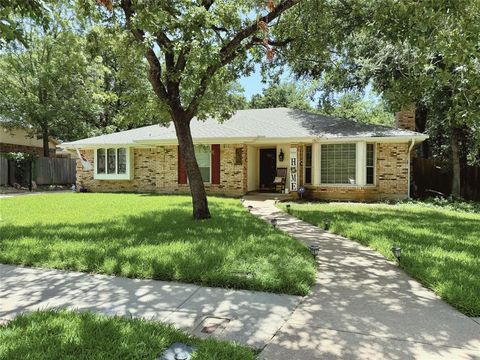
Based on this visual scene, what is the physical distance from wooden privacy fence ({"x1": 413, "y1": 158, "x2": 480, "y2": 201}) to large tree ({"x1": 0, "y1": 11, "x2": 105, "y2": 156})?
1843 cm

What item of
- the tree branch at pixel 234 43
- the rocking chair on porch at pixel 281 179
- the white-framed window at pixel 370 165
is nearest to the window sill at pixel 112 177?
the rocking chair on porch at pixel 281 179

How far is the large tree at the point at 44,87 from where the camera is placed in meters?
22.9

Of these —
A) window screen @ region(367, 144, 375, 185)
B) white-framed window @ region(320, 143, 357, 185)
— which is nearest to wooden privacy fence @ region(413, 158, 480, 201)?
window screen @ region(367, 144, 375, 185)

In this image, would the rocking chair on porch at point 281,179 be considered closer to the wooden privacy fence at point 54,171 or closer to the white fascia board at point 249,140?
the white fascia board at point 249,140

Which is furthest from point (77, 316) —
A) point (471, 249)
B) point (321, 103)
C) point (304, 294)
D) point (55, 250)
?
point (321, 103)

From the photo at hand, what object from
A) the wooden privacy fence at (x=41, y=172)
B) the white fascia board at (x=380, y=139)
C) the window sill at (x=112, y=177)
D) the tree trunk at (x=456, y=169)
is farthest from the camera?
the wooden privacy fence at (x=41, y=172)

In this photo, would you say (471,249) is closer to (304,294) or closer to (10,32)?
(304,294)

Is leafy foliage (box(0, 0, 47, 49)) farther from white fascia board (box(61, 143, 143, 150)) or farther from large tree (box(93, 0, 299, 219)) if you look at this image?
white fascia board (box(61, 143, 143, 150))

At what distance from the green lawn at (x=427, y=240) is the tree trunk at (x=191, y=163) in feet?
8.86

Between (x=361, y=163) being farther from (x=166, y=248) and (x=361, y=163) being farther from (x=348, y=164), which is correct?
(x=166, y=248)

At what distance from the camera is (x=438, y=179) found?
17.5 meters

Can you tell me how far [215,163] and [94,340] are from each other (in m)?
13.3

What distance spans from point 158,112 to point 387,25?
5722 mm

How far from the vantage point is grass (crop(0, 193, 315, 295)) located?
4.70 m
